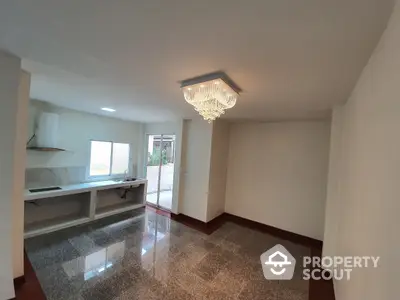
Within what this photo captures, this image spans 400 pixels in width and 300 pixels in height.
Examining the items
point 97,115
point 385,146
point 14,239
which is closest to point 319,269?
point 385,146

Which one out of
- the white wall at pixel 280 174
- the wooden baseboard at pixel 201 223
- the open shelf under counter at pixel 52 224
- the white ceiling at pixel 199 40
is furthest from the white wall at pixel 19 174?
the white wall at pixel 280 174

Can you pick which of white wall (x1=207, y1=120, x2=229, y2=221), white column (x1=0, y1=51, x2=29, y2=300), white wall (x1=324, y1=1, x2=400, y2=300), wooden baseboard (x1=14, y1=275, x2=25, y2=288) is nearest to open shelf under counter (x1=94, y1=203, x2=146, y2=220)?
wooden baseboard (x1=14, y1=275, x2=25, y2=288)

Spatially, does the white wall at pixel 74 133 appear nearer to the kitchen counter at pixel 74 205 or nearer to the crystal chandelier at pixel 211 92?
the kitchen counter at pixel 74 205

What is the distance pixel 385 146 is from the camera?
84 cm

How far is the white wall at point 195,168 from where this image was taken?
390cm

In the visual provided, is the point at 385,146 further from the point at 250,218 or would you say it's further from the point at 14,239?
the point at 250,218

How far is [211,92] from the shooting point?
1.61 m

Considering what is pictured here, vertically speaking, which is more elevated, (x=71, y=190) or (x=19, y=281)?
(x=71, y=190)

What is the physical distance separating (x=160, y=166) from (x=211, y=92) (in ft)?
12.5

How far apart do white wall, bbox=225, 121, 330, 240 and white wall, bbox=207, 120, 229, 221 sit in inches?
6.9

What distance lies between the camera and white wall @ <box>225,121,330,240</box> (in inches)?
134

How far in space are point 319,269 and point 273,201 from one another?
140 centimetres
